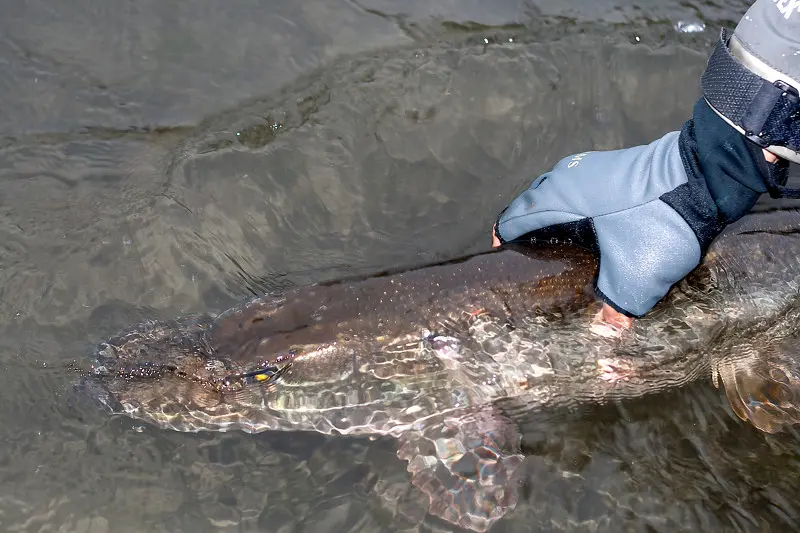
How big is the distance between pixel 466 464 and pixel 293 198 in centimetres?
217

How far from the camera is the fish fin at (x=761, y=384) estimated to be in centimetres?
450

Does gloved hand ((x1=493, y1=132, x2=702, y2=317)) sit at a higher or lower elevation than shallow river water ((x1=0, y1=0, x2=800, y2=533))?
higher

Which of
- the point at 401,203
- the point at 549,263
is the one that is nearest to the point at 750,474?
the point at 549,263

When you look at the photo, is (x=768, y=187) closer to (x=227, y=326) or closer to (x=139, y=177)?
(x=227, y=326)

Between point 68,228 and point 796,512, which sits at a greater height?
point 68,228

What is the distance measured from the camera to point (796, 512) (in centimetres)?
414

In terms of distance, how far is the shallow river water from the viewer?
3.94m

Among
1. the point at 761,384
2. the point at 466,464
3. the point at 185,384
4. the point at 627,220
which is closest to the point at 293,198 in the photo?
the point at 185,384

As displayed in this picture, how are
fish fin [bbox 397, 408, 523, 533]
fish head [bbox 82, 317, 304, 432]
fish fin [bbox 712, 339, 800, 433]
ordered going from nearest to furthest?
1. fish head [bbox 82, 317, 304, 432]
2. fish fin [bbox 397, 408, 523, 533]
3. fish fin [bbox 712, 339, 800, 433]

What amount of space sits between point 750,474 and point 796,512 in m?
0.29

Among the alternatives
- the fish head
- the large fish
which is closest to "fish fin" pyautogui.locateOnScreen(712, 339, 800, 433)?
the large fish

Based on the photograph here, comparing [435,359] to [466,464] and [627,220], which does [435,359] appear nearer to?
[466,464]

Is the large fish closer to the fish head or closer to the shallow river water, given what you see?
the fish head

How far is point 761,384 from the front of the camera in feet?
14.9
